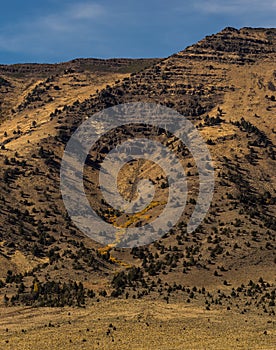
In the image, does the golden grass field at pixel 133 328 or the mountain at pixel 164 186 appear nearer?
the golden grass field at pixel 133 328

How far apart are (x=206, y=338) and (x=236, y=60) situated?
106748mm

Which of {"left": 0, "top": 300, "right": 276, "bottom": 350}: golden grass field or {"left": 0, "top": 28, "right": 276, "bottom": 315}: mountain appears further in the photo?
{"left": 0, "top": 28, "right": 276, "bottom": 315}: mountain

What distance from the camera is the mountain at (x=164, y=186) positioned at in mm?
68438

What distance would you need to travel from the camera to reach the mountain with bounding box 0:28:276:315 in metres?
68.4

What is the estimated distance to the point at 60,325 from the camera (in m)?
52.0

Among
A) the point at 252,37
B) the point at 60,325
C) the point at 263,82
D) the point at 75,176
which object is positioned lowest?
the point at 60,325

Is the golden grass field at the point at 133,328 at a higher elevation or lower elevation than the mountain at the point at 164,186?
lower

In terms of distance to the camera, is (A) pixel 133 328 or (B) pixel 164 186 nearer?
(A) pixel 133 328

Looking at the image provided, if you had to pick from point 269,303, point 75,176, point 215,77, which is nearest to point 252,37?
point 215,77

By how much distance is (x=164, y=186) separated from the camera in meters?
98.2

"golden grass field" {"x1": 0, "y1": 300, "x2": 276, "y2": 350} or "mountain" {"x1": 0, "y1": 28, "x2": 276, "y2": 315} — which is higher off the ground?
"mountain" {"x1": 0, "y1": 28, "x2": 276, "y2": 315}

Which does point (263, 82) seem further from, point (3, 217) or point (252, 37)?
point (3, 217)

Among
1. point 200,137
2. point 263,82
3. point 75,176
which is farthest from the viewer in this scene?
point 263,82

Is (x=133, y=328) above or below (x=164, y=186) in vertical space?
below
